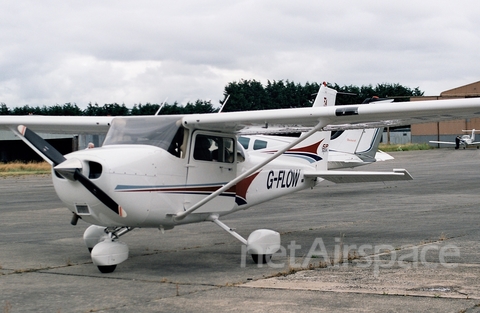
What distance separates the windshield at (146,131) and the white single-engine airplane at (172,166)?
0.04ft

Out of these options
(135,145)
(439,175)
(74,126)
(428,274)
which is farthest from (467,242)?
(439,175)

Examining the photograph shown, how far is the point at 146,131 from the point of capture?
862cm

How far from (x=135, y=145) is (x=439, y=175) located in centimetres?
2072

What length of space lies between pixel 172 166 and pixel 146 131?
22.3 inches

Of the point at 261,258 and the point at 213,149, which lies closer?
the point at 261,258

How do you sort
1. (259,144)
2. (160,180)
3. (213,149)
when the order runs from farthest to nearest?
(259,144) → (213,149) → (160,180)

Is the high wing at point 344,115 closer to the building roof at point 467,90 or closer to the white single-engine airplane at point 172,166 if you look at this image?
the white single-engine airplane at point 172,166

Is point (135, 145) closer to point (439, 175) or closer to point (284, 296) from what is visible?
point (284, 296)

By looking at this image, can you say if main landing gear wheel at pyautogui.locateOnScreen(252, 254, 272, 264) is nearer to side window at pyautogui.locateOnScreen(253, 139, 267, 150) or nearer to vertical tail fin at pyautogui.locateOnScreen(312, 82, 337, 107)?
vertical tail fin at pyautogui.locateOnScreen(312, 82, 337, 107)

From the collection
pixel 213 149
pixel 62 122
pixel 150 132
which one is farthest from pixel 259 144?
pixel 150 132

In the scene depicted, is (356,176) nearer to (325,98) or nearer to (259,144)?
(325,98)

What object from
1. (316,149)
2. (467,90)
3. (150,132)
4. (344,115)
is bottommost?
(316,149)

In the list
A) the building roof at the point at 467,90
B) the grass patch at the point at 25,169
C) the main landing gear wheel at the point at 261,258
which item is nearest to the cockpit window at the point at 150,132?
the main landing gear wheel at the point at 261,258

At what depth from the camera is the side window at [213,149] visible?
910 cm
